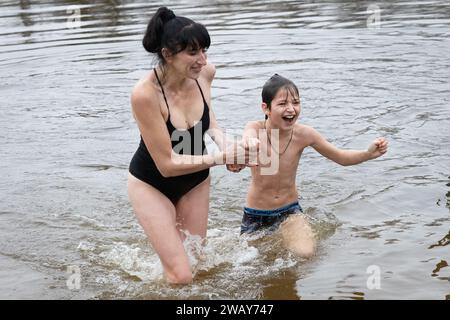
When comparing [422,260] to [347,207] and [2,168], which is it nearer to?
[347,207]

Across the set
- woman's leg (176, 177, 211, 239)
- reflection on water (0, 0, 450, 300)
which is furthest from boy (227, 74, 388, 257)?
woman's leg (176, 177, 211, 239)

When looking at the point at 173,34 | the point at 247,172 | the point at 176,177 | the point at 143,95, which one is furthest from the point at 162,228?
the point at 247,172

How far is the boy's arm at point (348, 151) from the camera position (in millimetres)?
5686

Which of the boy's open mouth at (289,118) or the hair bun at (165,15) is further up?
the hair bun at (165,15)

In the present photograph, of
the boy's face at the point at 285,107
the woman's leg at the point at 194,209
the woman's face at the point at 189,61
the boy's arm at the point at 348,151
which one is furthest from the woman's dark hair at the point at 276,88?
the woman's face at the point at 189,61

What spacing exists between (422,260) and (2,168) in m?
5.03

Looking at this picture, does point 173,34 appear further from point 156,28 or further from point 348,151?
point 348,151

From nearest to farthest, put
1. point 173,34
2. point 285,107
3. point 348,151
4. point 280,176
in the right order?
point 173,34
point 285,107
point 348,151
point 280,176

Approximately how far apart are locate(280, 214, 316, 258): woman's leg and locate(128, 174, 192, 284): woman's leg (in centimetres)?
105

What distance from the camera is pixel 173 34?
4945 mm

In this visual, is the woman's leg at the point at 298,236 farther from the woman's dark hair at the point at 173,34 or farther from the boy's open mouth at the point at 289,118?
the woman's dark hair at the point at 173,34

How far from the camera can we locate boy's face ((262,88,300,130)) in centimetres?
588

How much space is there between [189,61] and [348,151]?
1678 millimetres

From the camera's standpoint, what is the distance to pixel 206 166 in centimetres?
514
